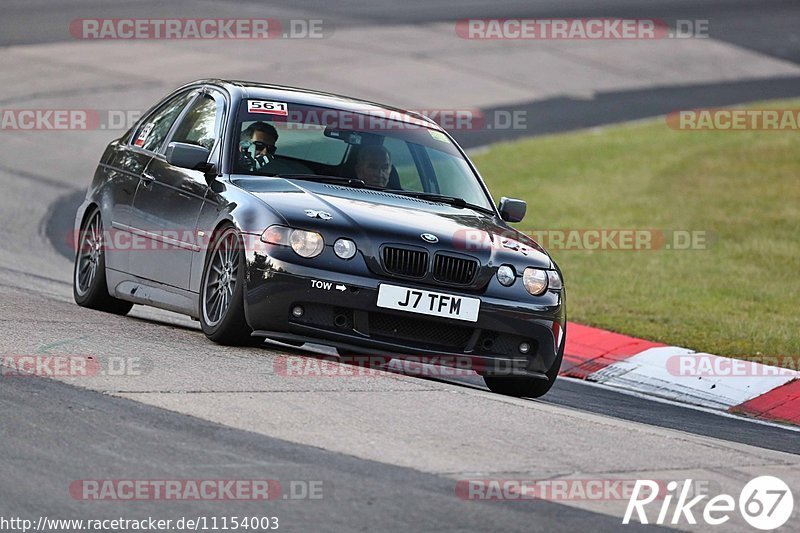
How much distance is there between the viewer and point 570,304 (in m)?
13.4

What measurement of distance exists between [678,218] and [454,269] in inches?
418

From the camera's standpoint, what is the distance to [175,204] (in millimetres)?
9312

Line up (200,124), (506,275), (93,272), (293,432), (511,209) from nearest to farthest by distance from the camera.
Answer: (293,432) → (506,275) → (511,209) → (200,124) → (93,272)

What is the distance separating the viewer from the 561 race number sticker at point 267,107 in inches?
372

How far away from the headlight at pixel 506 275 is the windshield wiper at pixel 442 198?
103 cm

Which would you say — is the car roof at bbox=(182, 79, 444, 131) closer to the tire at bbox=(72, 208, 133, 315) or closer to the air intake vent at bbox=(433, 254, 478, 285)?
the tire at bbox=(72, 208, 133, 315)

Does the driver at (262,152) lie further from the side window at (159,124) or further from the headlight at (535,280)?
the headlight at (535,280)

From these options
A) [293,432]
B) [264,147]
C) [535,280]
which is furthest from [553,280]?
[293,432]

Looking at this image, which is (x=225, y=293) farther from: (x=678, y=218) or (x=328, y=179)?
(x=678, y=218)

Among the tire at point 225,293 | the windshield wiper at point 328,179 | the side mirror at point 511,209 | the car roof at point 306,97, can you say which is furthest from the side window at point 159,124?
the side mirror at point 511,209

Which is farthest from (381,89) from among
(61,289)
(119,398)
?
(119,398)

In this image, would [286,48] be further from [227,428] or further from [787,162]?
[227,428]

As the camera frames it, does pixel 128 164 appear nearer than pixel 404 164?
No

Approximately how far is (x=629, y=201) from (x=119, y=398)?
13428 millimetres
